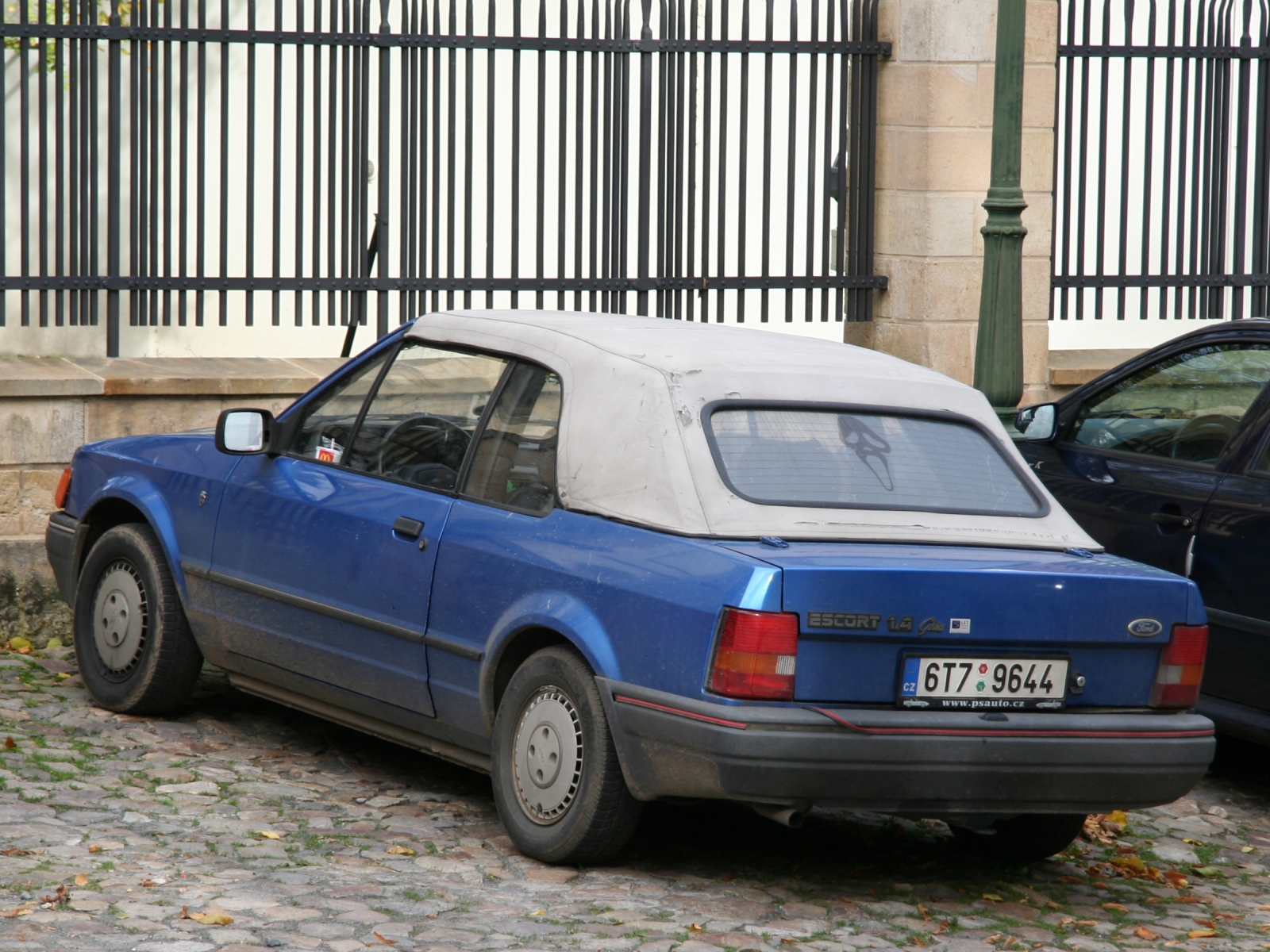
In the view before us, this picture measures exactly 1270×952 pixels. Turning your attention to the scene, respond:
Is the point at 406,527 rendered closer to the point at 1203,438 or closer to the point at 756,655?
the point at 756,655

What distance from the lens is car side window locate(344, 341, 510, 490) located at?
590 cm

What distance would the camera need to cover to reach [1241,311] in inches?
461

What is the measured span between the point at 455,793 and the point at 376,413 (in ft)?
4.24

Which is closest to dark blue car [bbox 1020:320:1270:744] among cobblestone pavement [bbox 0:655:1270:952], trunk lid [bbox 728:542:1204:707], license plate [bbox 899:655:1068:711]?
cobblestone pavement [bbox 0:655:1270:952]

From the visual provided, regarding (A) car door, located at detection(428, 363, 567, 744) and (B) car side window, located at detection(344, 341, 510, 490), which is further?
(B) car side window, located at detection(344, 341, 510, 490)

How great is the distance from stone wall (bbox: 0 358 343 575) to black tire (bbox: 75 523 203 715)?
1.82 m

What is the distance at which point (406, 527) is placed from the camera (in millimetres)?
5816

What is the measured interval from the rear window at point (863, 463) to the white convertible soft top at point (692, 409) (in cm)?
5

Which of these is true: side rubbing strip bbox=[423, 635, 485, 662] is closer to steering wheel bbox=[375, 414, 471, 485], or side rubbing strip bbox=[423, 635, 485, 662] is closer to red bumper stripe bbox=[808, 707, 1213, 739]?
steering wheel bbox=[375, 414, 471, 485]

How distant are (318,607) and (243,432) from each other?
29.7 inches

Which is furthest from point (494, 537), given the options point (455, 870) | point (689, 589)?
point (455, 870)

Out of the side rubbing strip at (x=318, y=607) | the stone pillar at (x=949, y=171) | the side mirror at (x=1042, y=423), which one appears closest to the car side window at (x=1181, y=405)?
the side mirror at (x=1042, y=423)

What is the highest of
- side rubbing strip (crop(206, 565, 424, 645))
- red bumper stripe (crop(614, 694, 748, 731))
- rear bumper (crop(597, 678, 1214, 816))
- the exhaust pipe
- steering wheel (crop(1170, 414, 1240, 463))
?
steering wheel (crop(1170, 414, 1240, 463))

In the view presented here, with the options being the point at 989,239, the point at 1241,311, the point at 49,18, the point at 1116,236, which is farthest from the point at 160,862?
the point at 1116,236
